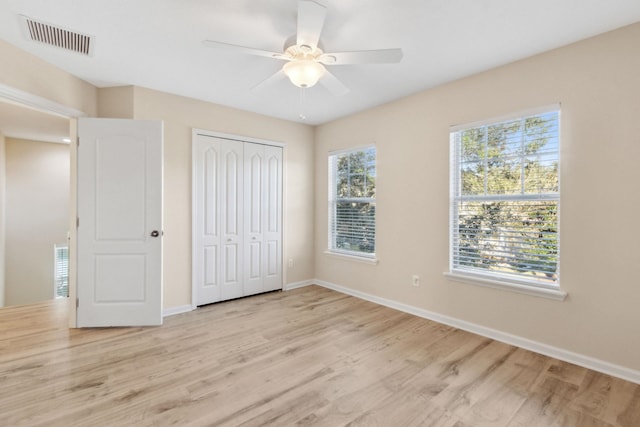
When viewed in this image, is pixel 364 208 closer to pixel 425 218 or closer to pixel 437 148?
pixel 425 218

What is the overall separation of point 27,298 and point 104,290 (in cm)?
386

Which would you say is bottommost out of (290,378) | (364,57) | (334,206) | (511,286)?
(290,378)

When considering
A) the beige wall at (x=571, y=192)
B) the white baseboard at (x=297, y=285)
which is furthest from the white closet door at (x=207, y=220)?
the beige wall at (x=571, y=192)

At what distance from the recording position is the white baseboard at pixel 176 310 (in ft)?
11.4

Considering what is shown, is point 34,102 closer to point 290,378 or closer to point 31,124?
point 31,124

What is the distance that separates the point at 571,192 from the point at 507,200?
0.47m

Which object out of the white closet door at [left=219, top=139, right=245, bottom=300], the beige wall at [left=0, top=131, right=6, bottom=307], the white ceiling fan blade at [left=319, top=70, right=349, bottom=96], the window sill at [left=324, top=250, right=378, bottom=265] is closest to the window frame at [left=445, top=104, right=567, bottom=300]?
the window sill at [left=324, top=250, right=378, bottom=265]

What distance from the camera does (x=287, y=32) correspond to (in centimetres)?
225

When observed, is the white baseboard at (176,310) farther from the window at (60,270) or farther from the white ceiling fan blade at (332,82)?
the window at (60,270)

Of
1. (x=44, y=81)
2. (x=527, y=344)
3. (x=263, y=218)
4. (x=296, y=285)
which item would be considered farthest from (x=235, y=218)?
(x=527, y=344)

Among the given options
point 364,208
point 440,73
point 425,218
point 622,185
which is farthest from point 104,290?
point 622,185

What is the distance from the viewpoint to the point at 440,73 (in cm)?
295

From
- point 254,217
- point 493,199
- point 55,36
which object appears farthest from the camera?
point 254,217

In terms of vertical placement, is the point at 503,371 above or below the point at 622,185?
below
